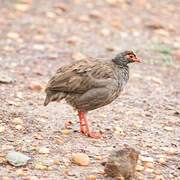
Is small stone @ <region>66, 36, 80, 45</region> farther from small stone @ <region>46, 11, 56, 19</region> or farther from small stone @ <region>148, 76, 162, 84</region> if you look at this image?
small stone @ <region>148, 76, 162, 84</region>

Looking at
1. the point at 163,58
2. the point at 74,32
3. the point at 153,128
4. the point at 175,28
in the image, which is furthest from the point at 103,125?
the point at 175,28

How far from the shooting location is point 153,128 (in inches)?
275

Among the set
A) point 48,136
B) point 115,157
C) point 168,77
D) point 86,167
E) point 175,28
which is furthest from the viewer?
point 175,28

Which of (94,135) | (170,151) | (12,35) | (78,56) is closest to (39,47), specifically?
(12,35)

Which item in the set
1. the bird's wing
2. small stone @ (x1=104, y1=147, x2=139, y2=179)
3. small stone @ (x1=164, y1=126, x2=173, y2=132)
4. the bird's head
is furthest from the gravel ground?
the bird's head

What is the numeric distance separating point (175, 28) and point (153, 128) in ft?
21.5

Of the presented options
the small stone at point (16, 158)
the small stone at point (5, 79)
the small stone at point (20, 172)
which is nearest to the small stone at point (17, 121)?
the small stone at point (16, 158)

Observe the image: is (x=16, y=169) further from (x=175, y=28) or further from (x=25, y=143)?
(x=175, y=28)

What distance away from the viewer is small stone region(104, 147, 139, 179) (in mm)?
4914

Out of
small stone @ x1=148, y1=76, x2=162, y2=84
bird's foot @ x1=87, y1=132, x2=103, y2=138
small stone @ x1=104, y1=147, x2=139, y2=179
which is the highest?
small stone @ x1=104, y1=147, x2=139, y2=179

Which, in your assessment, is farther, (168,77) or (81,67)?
(168,77)

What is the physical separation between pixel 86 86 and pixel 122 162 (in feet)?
5.88

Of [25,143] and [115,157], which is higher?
[115,157]

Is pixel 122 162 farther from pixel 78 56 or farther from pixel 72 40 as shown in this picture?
pixel 72 40
